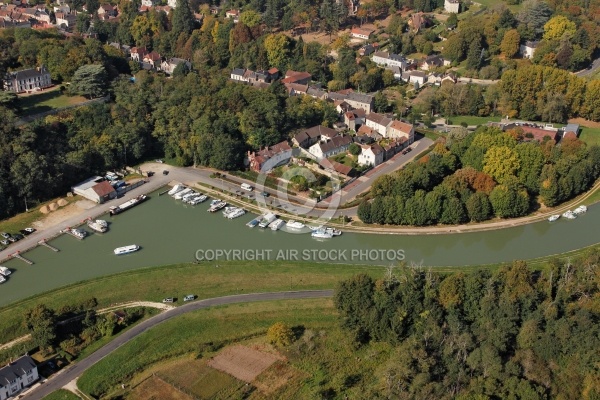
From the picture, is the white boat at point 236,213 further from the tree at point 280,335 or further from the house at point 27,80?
the house at point 27,80

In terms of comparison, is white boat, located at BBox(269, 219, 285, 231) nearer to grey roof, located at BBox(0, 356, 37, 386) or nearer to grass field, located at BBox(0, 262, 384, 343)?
grass field, located at BBox(0, 262, 384, 343)

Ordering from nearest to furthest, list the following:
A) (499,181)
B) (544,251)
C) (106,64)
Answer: (544,251) → (499,181) → (106,64)

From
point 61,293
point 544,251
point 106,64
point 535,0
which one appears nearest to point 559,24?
point 535,0

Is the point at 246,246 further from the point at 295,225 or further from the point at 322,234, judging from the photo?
the point at 322,234

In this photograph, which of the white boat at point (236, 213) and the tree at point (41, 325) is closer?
the tree at point (41, 325)

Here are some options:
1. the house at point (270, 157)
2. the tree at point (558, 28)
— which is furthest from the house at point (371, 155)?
the tree at point (558, 28)

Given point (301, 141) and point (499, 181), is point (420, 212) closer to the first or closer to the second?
point (499, 181)

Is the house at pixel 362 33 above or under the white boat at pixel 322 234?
above
